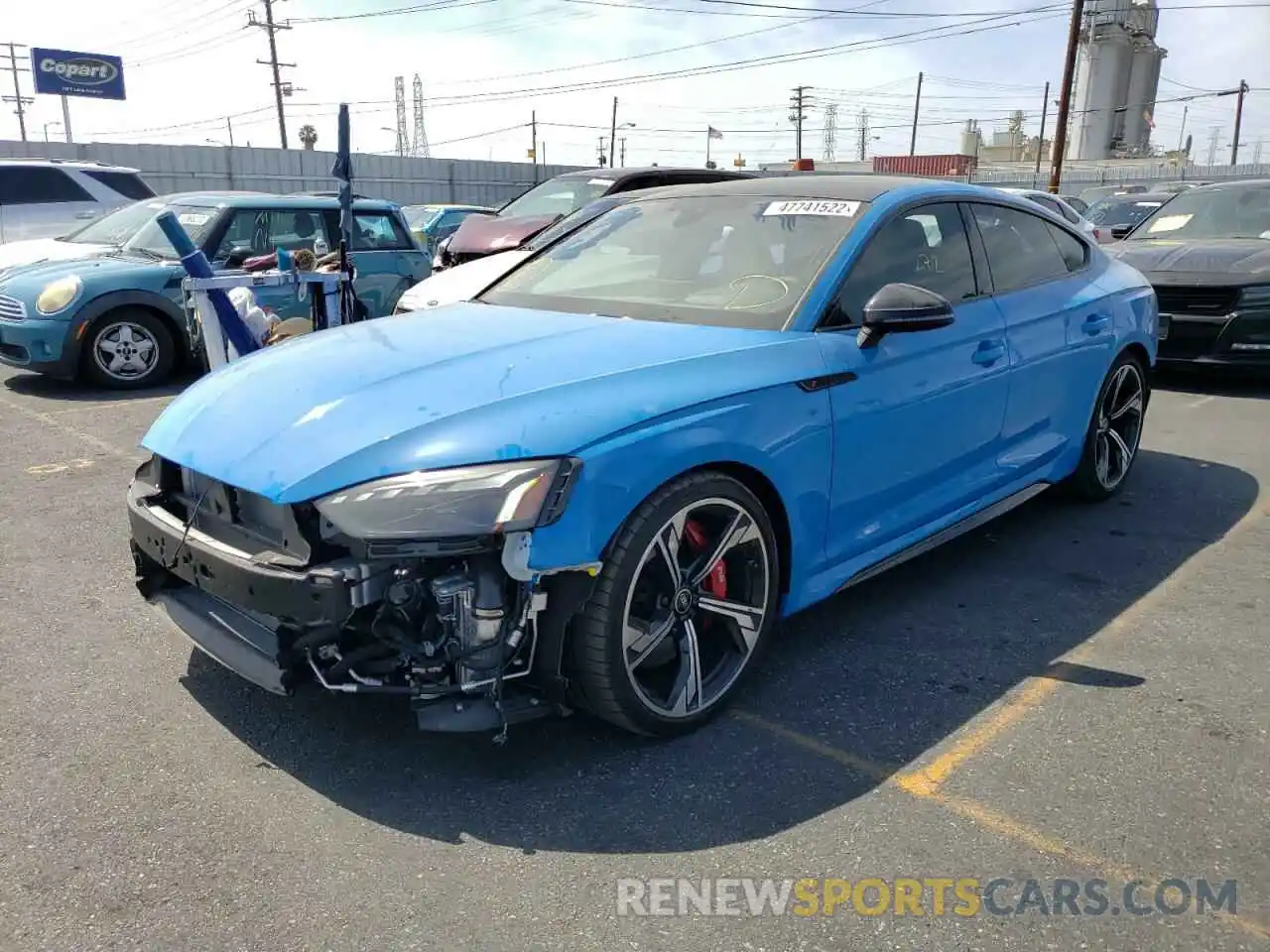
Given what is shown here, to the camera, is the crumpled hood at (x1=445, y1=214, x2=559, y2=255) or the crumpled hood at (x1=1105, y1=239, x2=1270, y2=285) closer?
the crumpled hood at (x1=1105, y1=239, x2=1270, y2=285)

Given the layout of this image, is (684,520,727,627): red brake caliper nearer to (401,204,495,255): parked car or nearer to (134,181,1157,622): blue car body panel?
(134,181,1157,622): blue car body panel

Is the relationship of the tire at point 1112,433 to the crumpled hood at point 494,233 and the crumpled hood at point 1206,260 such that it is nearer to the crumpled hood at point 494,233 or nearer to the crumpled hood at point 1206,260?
the crumpled hood at point 1206,260

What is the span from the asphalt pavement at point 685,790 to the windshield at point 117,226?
19.8 feet

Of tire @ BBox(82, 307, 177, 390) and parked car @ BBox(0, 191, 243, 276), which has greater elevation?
parked car @ BBox(0, 191, 243, 276)

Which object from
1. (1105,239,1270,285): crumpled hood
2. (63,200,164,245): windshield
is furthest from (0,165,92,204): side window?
(1105,239,1270,285): crumpled hood

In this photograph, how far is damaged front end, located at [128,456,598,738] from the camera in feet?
7.71

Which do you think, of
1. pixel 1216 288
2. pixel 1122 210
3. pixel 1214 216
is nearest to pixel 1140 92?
pixel 1122 210

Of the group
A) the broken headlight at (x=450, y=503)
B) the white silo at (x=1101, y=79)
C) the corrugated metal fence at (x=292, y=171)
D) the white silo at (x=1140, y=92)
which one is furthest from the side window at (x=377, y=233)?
the white silo at (x=1140, y=92)

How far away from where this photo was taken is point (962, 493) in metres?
3.85

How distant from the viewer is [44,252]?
356 inches

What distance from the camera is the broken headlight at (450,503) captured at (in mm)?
2330

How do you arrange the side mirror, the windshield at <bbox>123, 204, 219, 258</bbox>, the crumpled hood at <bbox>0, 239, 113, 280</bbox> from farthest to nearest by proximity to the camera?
the crumpled hood at <bbox>0, 239, 113, 280</bbox> → the windshield at <bbox>123, 204, 219, 258</bbox> → the side mirror

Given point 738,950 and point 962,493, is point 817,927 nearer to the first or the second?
point 738,950

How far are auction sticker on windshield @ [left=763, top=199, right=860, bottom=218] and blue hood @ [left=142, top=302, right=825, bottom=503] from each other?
68 centimetres
